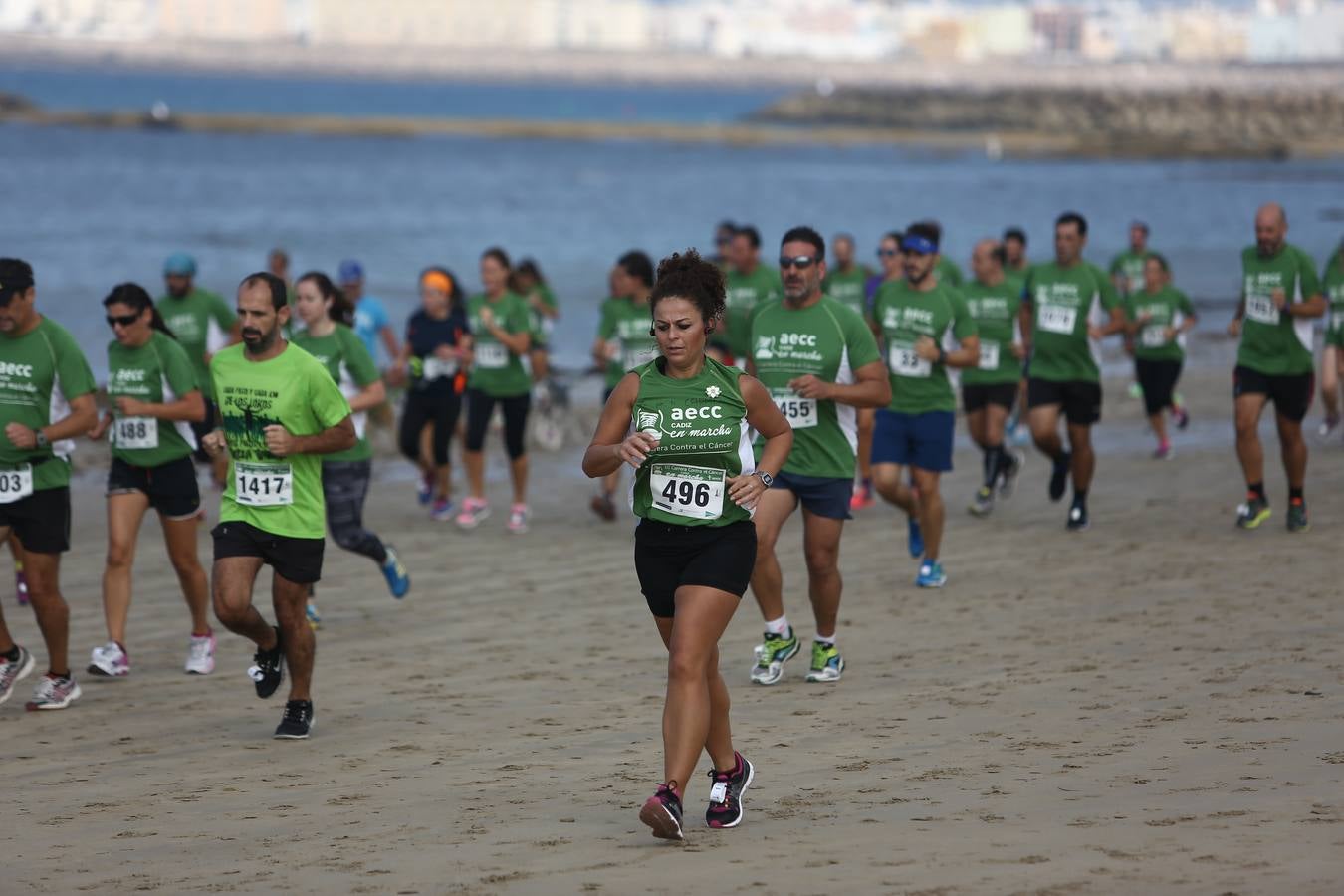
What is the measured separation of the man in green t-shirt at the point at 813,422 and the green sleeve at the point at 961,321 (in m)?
2.16

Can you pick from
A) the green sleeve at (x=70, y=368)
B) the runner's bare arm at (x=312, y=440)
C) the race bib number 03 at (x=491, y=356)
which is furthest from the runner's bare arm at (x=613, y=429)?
the race bib number 03 at (x=491, y=356)

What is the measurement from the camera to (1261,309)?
474 inches

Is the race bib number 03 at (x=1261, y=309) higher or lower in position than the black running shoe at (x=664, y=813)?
higher

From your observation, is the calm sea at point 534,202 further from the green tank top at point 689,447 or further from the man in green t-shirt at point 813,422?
the green tank top at point 689,447

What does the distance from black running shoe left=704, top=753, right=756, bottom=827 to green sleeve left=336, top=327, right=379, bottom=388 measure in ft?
13.7

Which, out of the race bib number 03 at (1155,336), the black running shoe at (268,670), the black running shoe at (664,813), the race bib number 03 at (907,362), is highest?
the race bib number 03 at (907,362)

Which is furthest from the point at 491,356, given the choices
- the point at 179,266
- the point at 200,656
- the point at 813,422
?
the point at 813,422

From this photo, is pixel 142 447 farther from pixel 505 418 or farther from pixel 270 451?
pixel 505 418

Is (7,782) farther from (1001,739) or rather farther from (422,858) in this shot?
(1001,739)

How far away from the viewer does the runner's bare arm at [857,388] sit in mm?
8250

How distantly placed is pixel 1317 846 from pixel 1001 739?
1.96 meters

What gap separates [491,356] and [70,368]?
5.51m

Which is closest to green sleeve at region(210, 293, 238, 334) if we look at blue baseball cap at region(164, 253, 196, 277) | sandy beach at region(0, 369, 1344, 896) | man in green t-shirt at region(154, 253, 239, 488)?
man in green t-shirt at region(154, 253, 239, 488)

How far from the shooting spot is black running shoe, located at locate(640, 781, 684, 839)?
577 centimetres
